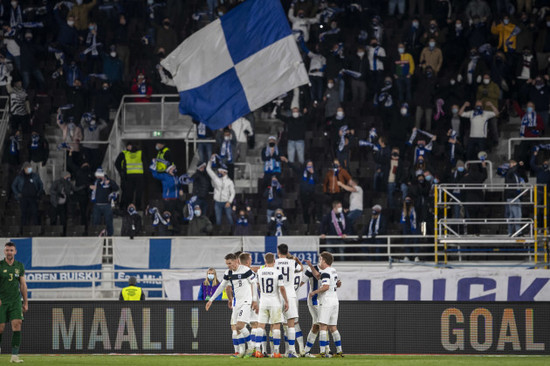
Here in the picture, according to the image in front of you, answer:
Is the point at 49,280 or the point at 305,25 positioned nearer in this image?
the point at 49,280

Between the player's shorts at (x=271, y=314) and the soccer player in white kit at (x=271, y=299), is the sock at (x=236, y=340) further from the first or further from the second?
the player's shorts at (x=271, y=314)

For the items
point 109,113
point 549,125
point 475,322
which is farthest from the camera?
point 109,113

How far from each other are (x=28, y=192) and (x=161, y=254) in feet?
14.6

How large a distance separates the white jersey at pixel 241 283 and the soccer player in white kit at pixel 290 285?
56 cm

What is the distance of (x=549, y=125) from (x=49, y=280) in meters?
14.4

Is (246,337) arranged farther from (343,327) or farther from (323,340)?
(343,327)

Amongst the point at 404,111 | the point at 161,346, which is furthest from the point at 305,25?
the point at 161,346

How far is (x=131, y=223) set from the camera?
28.5m

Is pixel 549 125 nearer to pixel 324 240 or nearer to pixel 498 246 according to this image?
pixel 498 246

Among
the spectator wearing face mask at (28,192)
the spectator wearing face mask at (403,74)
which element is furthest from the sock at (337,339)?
the spectator wearing face mask at (28,192)

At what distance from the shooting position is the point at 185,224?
29.5 m

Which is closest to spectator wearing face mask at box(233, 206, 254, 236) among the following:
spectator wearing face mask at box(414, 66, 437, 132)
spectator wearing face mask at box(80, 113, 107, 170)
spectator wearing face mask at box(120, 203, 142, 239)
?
spectator wearing face mask at box(120, 203, 142, 239)

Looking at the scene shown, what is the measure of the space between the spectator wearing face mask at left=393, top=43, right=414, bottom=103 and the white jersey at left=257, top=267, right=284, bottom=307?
12467 millimetres

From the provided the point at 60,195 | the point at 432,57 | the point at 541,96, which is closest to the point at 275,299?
the point at 60,195
